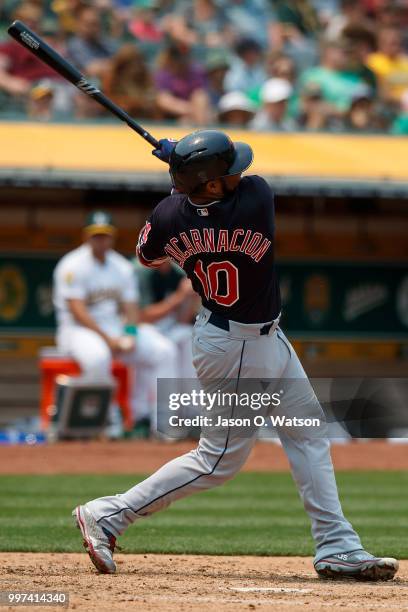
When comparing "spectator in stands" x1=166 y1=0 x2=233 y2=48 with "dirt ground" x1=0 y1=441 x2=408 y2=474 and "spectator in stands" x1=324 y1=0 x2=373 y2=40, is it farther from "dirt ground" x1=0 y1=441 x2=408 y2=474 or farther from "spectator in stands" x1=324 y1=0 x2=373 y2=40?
"dirt ground" x1=0 y1=441 x2=408 y2=474

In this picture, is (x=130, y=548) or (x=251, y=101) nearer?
(x=130, y=548)

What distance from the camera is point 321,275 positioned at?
12891 millimetres

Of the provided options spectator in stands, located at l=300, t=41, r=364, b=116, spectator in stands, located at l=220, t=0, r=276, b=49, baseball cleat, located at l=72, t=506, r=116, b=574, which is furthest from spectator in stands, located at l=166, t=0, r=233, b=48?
baseball cleat, located at l=72, t=506, r=116, b=574

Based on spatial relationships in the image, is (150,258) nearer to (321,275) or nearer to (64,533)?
(64,533)

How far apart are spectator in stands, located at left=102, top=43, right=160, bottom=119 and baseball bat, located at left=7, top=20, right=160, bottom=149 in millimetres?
5717

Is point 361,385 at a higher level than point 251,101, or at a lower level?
lower

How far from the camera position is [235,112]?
1211cm

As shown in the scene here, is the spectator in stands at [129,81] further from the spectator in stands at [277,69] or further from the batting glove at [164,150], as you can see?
the batting glove at [164,150]

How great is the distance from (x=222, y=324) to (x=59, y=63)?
1.64m

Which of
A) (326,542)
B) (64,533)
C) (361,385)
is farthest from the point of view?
(361,385)

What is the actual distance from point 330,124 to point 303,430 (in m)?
8.17

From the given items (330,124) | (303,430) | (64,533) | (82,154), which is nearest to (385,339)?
(330,124)

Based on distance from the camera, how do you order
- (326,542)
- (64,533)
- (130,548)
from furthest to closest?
(64,533)
(130,548)
(326,542)

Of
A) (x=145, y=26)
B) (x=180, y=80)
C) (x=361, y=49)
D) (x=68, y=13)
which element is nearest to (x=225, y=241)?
(x=180, y=80)
